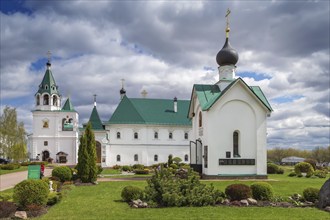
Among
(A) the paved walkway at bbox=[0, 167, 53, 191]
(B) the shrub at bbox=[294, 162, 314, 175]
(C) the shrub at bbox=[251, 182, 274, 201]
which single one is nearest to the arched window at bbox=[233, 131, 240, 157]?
(B) the shrub at bbox=[294, 162, 314, 175]

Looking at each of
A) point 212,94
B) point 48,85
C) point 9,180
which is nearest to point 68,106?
point 48,85

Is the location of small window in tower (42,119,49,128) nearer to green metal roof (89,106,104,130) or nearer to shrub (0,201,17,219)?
green metal roof (89,106,104,130)

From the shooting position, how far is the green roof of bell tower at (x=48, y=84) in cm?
6047

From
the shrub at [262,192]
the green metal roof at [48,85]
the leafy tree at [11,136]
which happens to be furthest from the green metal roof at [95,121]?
the shrub at [262,192]

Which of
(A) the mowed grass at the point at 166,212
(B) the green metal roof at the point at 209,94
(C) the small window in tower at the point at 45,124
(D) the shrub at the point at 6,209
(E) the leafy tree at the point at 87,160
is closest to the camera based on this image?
(D) the shrub at the point at 6,209

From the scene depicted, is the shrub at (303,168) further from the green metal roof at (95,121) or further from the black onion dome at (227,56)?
the green metal roof at (95,121)

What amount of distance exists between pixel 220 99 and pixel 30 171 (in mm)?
15283

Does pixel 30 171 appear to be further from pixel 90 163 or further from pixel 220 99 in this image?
pixel 220 99

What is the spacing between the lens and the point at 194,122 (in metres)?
34.2

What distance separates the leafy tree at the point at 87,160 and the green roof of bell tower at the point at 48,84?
124ft

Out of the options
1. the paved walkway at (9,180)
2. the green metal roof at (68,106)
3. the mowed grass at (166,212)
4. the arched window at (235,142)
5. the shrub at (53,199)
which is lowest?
the paved walkway at (9,180)

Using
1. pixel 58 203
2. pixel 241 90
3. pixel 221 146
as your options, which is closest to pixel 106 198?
pixel 58 203

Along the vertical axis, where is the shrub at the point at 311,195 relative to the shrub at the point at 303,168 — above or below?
above

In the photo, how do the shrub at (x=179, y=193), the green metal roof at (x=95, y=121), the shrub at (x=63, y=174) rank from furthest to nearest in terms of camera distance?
1. the green metal roof at (x=95, y=121)
2. the shrub at (x=63, y=174)
3. the shrub at (x=179, y=193)
